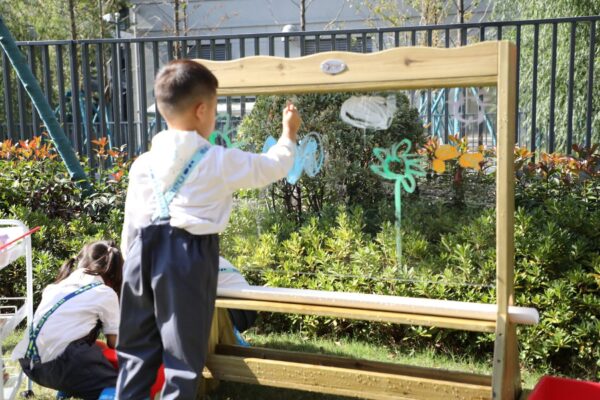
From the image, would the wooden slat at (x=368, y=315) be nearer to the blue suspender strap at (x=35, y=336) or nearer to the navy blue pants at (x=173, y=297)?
the navy blue pants at (x=173, y=297)

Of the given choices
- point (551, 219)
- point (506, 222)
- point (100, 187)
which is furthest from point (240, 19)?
point (506, 222)

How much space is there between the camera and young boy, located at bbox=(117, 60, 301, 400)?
2.63 metres

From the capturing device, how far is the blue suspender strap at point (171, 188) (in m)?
2.64

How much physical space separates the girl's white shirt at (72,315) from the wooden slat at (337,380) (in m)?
0.58

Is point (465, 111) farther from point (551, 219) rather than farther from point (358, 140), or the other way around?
point (551, 219)

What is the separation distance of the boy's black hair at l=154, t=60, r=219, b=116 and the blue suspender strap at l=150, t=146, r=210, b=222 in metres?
0.19

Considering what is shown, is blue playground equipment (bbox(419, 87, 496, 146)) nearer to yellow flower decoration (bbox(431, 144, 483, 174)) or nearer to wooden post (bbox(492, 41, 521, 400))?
yellow flower decoration (bbox(431, 144, 483, 174))

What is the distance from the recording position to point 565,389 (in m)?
A: 3.17

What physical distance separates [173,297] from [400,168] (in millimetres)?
1411

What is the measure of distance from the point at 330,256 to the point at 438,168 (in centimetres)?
81

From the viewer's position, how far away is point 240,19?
18.5 meters

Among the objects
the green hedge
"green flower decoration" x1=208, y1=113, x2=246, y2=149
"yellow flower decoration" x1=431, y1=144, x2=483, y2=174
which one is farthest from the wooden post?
"green flower decoration" x1=208, y1=113, x2=246, y2=149

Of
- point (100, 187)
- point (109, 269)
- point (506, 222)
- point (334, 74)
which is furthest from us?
point (100, 187)

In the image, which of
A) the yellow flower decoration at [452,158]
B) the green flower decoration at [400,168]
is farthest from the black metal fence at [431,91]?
the green flower decoration at [400,168]
